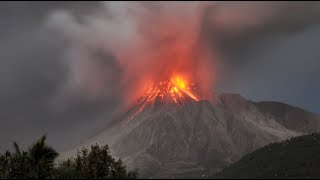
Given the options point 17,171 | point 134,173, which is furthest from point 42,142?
point 134,173

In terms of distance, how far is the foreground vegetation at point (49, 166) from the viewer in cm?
5534

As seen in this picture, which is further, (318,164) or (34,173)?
(318,164)

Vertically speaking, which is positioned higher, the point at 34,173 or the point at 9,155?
the point at 9,155

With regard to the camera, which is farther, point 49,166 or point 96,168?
point 96,168

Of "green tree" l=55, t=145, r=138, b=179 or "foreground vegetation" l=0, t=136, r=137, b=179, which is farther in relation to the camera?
"green tree" l=55, t=145, r=138, b=179

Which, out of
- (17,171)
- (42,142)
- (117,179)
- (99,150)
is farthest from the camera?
(99,150)

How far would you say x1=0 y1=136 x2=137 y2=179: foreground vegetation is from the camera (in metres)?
55.3

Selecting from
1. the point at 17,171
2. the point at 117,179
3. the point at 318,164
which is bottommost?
the point at 117,179

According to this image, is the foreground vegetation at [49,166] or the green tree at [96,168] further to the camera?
the green tree at [96,168]

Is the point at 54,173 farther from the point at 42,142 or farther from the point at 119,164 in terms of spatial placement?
the point at 119,164

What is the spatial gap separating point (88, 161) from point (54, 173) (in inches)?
256

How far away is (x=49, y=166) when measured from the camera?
55594 mm

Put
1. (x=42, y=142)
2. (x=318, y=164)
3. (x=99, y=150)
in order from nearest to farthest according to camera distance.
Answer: (x=42, y=142) → (x=99, y=150) → (x=318, y=164)

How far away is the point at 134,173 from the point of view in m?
60.6
